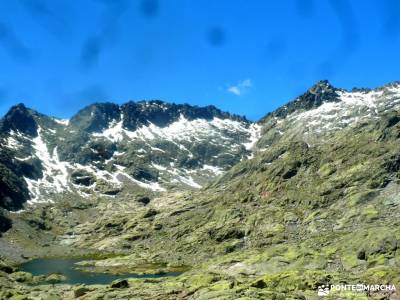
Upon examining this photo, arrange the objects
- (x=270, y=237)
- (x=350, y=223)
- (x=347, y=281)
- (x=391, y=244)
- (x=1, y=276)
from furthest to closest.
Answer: (x=270, y=237) → (x=350, y=223) → (x=1, y=276) → (x=391, y=244) → (x=347, y=281)

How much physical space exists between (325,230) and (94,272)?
296ft

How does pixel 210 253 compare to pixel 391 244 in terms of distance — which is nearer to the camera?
pixel 391 244

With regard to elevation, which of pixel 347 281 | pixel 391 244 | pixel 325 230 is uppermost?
pixel 325 230

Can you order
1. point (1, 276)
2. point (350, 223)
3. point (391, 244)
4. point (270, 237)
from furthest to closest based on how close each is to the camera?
1. point (270, 237)
2. point (350, 223)
3. point (1, 276)
4. point (391, 244)

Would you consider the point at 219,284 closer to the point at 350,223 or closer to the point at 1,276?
the point at 1,276

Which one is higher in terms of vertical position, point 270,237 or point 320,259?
point 270,237

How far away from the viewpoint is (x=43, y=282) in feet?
480

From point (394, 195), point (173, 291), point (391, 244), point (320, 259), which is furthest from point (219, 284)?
point (394, 195)

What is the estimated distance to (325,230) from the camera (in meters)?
178

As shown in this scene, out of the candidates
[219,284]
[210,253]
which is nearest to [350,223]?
[210,253]

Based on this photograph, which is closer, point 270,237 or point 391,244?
point 391,244

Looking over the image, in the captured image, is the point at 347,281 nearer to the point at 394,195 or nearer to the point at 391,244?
the point at 391,244

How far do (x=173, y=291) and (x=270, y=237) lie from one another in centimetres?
10180

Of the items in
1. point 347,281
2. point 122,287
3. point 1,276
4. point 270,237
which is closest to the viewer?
point 347,281
